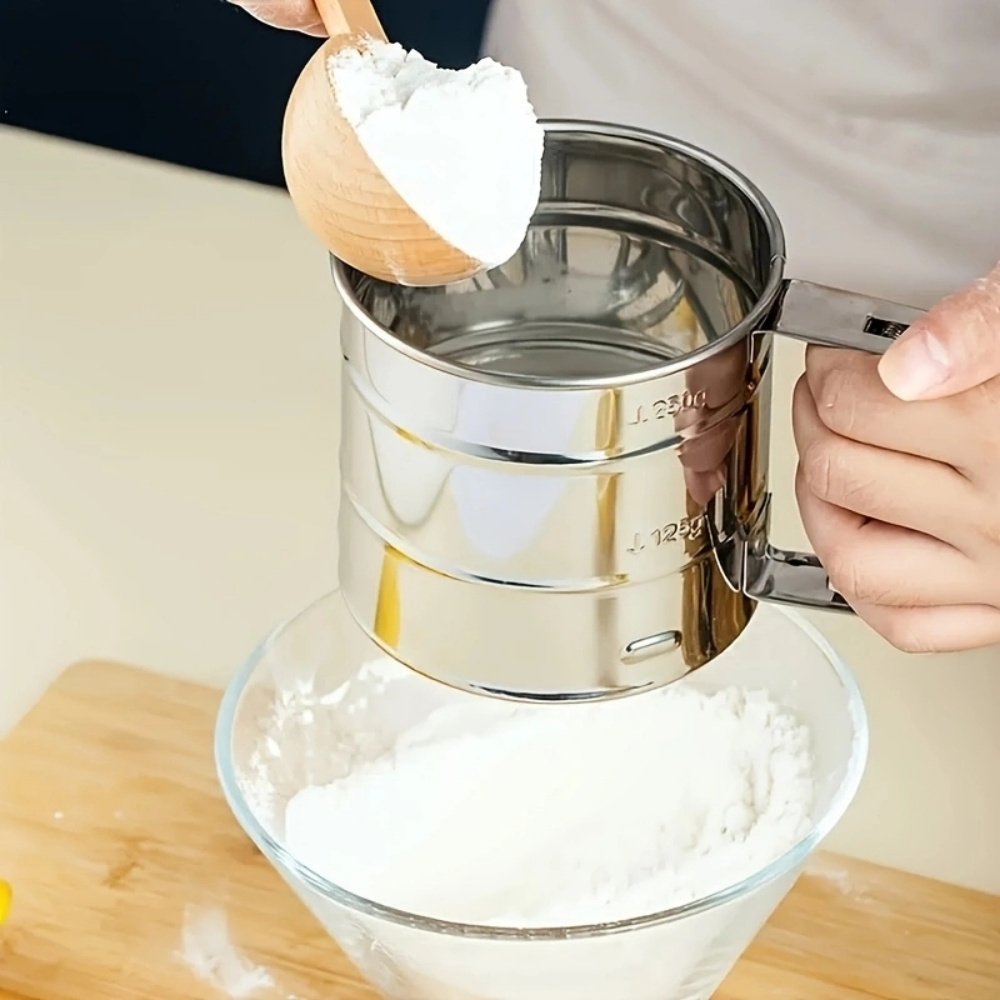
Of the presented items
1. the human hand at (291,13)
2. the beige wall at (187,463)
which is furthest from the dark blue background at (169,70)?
the human hand at (291,13)

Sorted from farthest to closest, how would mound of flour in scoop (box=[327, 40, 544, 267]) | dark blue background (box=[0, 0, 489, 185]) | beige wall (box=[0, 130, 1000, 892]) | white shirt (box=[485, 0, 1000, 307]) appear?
dark blue background (box=[0, 0, 489, 185])
white shirt (box=[485, 0, 1000, 307])
beige wall (box=[0, 130, 1000, 892])
mound of flour in scoop (box=[327, 40, 544, 267])

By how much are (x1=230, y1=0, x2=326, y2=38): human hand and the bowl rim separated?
27 cm

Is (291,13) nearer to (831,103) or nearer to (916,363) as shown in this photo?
(916,363)

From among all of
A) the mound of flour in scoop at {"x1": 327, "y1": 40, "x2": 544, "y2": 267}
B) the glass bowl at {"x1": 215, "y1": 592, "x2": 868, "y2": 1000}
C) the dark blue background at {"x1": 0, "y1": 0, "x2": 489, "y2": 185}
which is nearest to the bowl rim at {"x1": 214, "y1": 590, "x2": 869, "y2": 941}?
the glass bowl at {"x1": 215, "y1": 592, "x2": 868, "y2": 1000}

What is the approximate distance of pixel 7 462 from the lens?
0.98m

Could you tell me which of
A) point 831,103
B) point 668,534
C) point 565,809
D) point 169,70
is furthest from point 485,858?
point 169,70

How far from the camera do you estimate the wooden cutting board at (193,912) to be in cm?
71

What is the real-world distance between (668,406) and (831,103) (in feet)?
1.81

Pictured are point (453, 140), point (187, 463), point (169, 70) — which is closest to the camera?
point (453, 140)

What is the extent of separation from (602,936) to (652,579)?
0.13 metres

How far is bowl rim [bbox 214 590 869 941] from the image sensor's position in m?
0.61

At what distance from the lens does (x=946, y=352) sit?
541mm

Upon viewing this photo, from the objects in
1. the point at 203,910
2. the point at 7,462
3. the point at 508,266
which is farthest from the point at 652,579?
the point at 7,462

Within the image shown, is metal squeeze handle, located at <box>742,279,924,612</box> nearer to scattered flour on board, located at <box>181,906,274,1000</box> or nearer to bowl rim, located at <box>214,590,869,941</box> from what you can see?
bowl rim, located at <box>214,590,869,941</box>
